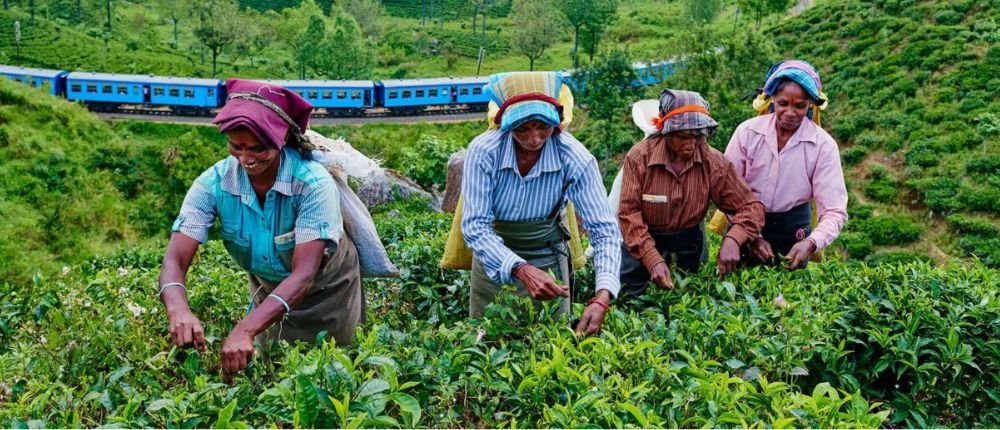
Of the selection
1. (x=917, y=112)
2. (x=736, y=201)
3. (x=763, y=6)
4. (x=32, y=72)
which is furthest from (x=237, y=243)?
(x=763, y=6)

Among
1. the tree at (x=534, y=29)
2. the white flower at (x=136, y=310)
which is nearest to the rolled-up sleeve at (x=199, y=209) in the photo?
the white flower at (x=136, y=310)

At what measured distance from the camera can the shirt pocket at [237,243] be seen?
3.05 metres

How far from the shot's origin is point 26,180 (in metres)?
19.3

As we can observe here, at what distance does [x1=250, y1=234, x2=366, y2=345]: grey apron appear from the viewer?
325 centimetres

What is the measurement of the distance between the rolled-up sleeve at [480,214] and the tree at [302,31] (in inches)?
1153

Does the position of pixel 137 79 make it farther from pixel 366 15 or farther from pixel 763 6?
pixel 763 6

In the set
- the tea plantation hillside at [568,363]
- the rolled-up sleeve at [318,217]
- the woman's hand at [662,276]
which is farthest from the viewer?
the woman's hand at [662,276]

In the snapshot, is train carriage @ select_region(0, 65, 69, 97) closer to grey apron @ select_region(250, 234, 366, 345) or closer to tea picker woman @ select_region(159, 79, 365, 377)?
grey apron @ select_region(250, 234, 366, 345)

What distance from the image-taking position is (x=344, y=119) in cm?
2811

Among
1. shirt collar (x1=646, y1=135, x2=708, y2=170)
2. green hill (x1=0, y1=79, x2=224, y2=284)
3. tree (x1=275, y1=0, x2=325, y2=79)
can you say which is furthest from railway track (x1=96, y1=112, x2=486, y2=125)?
shirt collar (x1=646, y1=135, x2=708, y2=170)

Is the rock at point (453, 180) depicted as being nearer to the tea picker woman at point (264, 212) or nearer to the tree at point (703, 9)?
the tea picker woman at point (264, 212)

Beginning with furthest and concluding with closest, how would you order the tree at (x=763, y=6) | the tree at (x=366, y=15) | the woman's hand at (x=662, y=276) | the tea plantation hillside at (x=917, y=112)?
1. the tree at (x=366, y=15)
2. the tree at (x=763, y=6)
3. the tea plantation hillside at (x=917, y=112)
4. the woman's hand at (x=662, y=276)

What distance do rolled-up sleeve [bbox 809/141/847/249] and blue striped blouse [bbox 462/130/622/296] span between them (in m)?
1.33

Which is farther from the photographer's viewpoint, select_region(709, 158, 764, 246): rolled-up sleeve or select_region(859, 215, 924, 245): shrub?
select_region(859, 215, 924, 245): shrub
